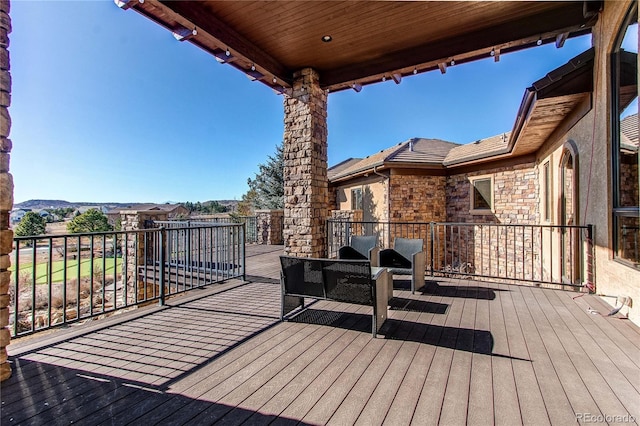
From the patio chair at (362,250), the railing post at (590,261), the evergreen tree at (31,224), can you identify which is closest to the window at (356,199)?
the patio chair at (362,250)

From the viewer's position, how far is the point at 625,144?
3373 millimetres

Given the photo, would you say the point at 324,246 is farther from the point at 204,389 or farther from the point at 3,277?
the point at 3,277

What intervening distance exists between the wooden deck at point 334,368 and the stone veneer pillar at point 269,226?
7.28 meters

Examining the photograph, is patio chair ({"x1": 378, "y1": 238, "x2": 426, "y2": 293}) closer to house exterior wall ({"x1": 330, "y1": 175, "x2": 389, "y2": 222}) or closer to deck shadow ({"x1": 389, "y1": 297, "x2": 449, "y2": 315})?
deck shadow ({"x1": 389, "y1": 297, "x2": 449, "y2": 315})

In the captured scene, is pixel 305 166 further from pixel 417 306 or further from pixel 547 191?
pixel 547 191

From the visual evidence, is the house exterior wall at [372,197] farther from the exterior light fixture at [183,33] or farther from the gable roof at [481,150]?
the exterior light fixture at [183,33]

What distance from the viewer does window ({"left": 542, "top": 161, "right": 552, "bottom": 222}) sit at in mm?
6805

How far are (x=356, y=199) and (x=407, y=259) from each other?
26.4 feet

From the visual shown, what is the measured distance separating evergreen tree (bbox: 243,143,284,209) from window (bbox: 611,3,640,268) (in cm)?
1690

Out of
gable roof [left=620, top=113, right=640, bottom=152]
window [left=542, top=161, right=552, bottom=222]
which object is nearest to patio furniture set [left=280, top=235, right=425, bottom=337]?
gable roof [left=620, top=113, right=640, bottom=152]

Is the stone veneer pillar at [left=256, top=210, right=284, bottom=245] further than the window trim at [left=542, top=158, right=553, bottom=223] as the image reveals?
Yes

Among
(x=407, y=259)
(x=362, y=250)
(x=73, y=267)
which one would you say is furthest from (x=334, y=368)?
(x=73, y=267)

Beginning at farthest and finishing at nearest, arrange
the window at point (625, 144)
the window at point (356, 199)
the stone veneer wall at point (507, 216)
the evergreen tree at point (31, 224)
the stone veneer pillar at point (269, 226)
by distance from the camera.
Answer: the window at point (356, 199)
the stone veneer pillar at point (269, 226)
the stone veneer wall at point (507, 216)
the evergreen tree at point (31, 224)
the window at point (625, 144)

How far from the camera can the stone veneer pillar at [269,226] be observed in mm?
10969
